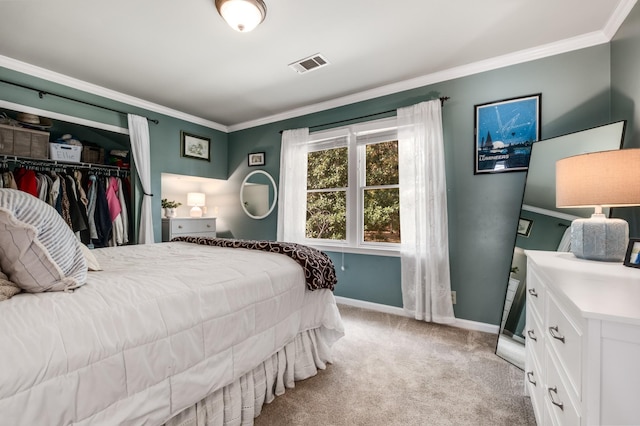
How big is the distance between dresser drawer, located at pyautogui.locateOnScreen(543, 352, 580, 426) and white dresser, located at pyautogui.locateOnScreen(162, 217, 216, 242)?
13.3 ft

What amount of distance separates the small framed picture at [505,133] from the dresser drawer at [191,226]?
3.75m

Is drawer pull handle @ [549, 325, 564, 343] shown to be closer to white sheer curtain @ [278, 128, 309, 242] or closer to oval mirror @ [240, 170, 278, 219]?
white sheer curtain @ [278, 128, 309, 242]

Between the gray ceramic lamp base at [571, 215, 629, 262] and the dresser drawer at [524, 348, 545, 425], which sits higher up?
the gray ceramic lamp base at [571, 215, 629, 262]

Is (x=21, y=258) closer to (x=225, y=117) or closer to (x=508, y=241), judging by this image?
(x=508, y=241)

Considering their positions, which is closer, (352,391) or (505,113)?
(352,391)

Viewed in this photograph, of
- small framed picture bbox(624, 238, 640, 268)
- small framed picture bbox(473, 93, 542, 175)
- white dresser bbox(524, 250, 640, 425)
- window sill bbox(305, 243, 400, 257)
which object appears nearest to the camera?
white dresser bbox(524, 250, 640, 425)

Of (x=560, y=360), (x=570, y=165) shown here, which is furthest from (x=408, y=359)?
(x=570, y=165)

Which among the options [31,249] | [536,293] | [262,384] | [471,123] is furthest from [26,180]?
[471,123]

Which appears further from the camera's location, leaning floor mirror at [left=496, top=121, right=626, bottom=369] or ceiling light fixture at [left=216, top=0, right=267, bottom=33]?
leaning floor mirror at [left=496, top=121, right=626, bottom=369]

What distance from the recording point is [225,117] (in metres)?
4.23

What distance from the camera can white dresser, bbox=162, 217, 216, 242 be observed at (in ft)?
12.8

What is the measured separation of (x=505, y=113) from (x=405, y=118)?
90 cm

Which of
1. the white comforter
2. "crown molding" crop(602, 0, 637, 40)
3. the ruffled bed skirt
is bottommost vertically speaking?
the ruffled bed skirt

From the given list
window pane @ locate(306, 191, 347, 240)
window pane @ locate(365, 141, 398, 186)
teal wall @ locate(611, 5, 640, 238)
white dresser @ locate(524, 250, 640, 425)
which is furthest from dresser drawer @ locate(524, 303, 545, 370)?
window pane @ locate(306, 191, 347, 240)
